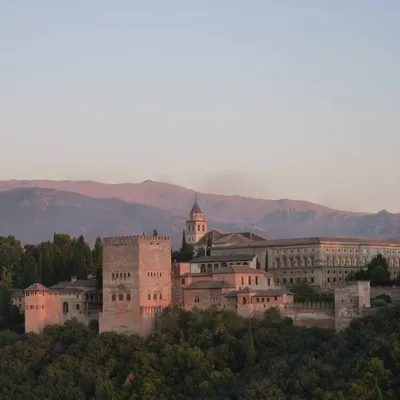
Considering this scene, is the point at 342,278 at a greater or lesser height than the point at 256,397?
greater

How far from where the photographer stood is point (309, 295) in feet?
182

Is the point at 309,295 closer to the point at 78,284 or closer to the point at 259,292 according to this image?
the point at 259,292

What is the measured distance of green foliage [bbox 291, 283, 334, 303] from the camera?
173 feet

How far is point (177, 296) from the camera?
173 ft

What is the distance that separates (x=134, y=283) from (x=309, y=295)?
9.63m

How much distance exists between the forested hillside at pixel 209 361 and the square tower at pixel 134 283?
97 centimetres

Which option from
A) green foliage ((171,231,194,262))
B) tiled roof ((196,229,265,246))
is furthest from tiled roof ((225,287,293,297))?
tiled roof ((196,229,265,246))

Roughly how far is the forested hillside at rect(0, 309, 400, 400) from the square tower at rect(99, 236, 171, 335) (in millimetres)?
973

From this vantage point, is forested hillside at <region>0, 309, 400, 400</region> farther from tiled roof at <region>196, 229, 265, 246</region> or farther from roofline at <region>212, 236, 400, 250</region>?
tiled roof at <region>196, 229, 265, 246</region>

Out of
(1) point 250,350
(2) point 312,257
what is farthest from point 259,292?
(2) point 312,257

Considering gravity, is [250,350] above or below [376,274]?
below

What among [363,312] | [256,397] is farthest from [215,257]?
[256,397]

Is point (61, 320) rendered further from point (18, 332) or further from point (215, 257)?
point (215, 257)

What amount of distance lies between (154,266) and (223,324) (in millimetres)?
5099
